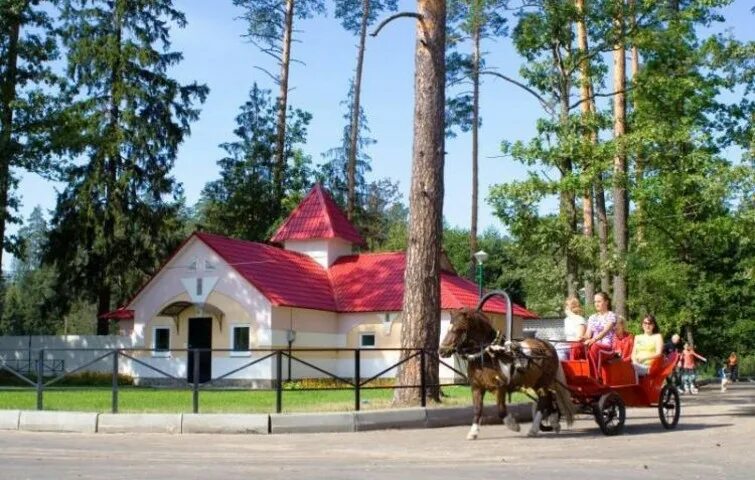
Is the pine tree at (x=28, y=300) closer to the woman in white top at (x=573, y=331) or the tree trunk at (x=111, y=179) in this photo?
the tree trunk at (x=111, y=179)

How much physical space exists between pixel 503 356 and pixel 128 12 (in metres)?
38.9

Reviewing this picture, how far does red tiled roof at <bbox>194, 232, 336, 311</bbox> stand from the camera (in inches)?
1353

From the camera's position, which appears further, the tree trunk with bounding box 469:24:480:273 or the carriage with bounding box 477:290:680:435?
the tree trunk with bounding box 469:24:480:273

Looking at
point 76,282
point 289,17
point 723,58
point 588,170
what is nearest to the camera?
point 588,170

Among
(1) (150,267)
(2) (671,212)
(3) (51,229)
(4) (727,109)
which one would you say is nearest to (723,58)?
(4) (727,109)

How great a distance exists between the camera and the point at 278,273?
36125 millimetres

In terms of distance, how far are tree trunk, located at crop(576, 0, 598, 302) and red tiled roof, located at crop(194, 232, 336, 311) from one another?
11639 millimetres

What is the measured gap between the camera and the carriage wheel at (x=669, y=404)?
566 inches

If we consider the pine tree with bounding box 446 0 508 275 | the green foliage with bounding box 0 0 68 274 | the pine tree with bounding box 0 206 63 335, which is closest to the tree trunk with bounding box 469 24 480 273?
the pine tree with bounding box 446 0 508 275

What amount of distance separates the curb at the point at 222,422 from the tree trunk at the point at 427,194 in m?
1.75

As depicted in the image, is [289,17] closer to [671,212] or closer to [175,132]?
[175,132]

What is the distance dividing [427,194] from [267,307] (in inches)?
701

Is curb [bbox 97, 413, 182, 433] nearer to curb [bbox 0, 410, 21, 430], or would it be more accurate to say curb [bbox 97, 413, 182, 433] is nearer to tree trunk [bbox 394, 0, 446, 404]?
curb [bbox 0, 410, 21, 430]

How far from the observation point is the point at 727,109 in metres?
26.4
